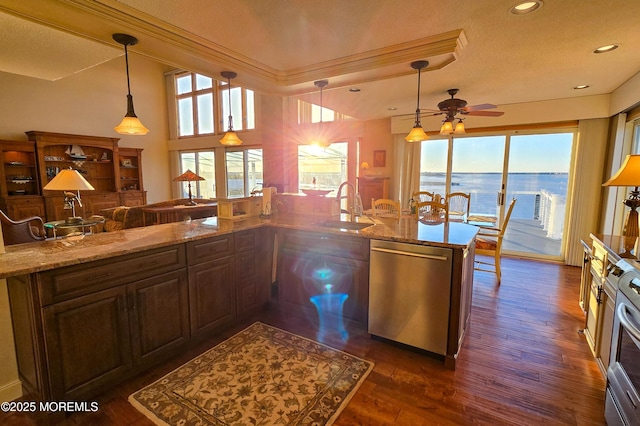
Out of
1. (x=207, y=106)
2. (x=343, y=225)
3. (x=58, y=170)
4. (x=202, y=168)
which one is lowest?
(x=343, y=225)

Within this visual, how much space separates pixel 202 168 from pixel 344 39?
7.88 metres

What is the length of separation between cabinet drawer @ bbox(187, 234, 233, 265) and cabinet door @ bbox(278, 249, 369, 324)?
0.61 metres

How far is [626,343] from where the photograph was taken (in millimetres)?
1524

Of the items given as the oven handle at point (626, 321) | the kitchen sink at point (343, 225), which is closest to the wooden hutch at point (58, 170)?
the kitchen sink at point (343, 225)

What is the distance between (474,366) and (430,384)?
0.46 m

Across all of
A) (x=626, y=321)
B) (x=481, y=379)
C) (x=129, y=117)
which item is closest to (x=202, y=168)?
(x=129, y=117)

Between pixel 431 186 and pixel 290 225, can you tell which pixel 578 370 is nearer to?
pixel 290 225

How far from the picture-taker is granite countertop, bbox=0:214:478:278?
5.57 feet

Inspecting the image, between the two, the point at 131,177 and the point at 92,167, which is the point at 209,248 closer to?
the point at 92,167

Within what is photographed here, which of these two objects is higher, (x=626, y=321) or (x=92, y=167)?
(x=92, y=167)

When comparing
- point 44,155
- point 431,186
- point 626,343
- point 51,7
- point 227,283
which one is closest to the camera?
point 626,343

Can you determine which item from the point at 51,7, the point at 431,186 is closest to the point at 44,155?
the point at 51,7

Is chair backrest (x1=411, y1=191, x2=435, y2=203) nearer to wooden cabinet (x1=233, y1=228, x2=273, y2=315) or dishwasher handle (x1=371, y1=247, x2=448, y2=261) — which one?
dishwasher handle (x1=371, y1=247, x2=448, y2=261)

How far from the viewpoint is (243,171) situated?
862 centimetres
